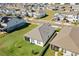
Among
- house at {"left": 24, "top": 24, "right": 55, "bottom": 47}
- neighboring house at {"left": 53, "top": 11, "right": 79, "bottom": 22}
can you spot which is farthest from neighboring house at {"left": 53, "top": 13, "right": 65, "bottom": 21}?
house at {"left": 24, "top": 24, "right": 55, "bottom": 47}

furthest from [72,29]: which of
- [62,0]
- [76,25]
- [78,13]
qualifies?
[62,0]

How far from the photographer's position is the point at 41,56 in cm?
690

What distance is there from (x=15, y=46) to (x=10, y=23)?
83 cm

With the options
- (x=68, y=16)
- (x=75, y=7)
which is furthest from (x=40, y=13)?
(x=75, y=7)

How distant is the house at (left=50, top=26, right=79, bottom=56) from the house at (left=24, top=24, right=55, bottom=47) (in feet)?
0.91

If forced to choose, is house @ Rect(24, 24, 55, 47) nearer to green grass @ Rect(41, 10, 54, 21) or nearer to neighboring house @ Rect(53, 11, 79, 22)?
green grass @ Rect(41, 10, 54, 21)

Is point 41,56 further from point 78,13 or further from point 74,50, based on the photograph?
point 78,13

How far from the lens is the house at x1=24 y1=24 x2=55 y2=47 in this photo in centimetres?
704

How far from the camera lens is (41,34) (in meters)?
7.27

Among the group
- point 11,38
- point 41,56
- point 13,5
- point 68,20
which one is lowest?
point 41,56

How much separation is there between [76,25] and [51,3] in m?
1.14

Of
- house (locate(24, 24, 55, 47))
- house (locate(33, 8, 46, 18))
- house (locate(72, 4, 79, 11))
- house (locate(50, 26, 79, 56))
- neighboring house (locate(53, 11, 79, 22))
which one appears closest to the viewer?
house (locate(50, 26, 79, 56))

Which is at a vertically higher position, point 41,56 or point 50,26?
point 50,26

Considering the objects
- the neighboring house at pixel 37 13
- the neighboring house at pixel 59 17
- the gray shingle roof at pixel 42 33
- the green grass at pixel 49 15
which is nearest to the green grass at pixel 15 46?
the gray shingle roof at pixel 42 33
